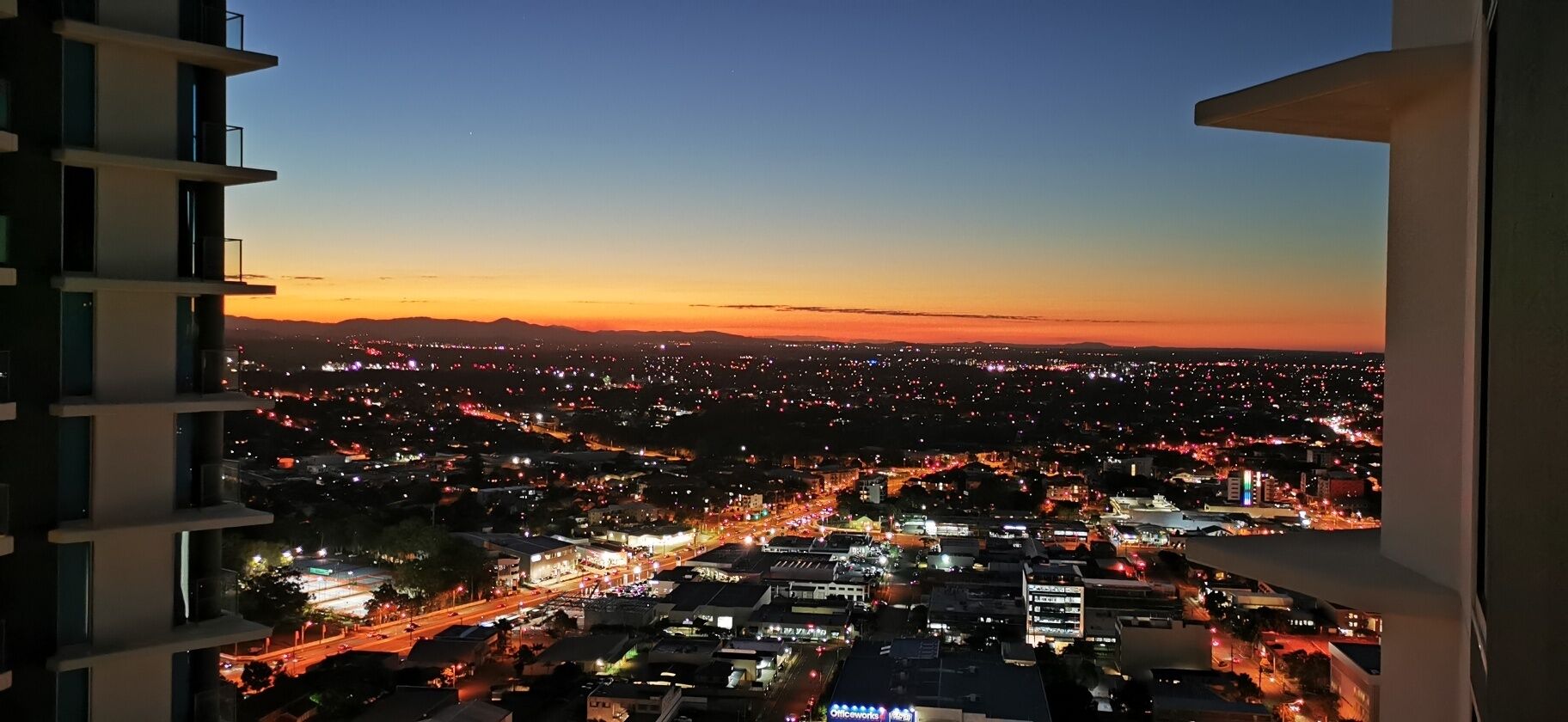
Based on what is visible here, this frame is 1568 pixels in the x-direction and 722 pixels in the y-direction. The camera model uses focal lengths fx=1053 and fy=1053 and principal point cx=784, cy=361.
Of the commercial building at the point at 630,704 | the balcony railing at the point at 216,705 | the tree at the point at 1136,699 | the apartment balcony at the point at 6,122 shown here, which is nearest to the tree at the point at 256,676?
the commercial building at the point at 630,704

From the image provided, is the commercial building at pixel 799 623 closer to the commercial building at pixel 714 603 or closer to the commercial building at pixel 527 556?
the commercial building at pixel 714 603

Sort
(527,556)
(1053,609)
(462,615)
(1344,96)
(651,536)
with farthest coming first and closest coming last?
(651,536) < (527,556) < (462,615) < (1053,609) < (1344,96)

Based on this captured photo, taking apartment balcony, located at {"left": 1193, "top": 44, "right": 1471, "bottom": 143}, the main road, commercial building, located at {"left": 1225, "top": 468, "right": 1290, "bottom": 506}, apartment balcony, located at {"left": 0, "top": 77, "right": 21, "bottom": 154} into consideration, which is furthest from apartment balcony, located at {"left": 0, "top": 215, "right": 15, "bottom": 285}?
commercial building, located at {"left": 1225, "top": 468, "right": 1290, "bottom": 506}

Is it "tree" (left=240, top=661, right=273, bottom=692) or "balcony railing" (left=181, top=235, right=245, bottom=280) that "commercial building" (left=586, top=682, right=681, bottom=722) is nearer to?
"tree" (left=240, top=661, right=273, bottom=692)

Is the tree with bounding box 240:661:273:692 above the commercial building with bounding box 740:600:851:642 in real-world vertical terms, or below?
above

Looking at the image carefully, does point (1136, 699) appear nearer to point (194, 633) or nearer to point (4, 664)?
point (194, 633)

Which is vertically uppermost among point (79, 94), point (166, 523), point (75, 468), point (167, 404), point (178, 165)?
point (79, 94)

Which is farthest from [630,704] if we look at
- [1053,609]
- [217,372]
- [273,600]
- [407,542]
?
[217,372]

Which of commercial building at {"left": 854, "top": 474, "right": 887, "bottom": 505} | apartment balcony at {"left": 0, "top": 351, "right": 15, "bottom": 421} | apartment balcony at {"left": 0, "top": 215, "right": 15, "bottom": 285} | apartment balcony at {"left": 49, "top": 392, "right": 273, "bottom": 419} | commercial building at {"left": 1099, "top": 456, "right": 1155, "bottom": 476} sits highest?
apartment balcony at {"left": 0, "top": 215, "right": 15, "bottom": 285}
